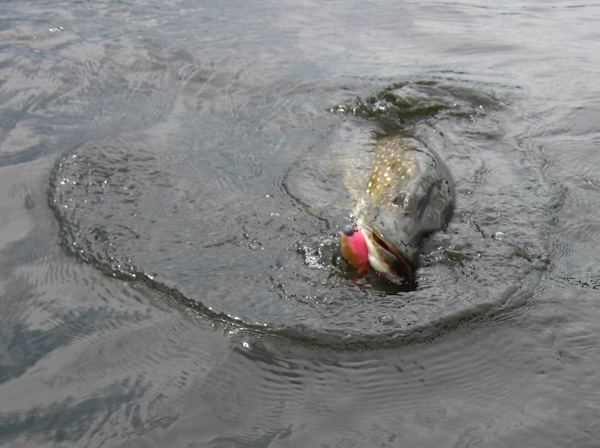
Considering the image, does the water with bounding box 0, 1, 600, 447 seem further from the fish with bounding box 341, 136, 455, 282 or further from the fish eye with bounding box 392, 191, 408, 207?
the fish eye with bounding box 392, 191, 408, 207

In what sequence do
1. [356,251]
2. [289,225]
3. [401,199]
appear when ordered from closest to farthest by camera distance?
[356,251], [401,199], [289,225]

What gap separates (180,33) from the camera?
9031mm

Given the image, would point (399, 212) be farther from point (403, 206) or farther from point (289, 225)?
point (289, 225)

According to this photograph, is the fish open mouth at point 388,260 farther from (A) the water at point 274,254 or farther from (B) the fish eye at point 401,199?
(B) the fish eye at point 401,199

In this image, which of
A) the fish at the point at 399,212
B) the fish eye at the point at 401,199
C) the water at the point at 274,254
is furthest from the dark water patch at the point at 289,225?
the fish eye at the point at 401,199

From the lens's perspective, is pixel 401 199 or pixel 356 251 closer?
pixel 356 251

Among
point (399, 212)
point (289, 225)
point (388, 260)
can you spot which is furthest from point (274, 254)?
point (399, 212)

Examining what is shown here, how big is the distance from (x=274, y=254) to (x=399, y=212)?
1012 mm

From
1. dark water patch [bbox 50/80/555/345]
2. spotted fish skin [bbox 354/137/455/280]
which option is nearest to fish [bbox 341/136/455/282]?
spotted fish skin [bbox 354/137/455/280]

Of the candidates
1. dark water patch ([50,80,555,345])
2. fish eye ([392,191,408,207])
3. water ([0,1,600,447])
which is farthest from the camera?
fish eye ([392,191,408,207])

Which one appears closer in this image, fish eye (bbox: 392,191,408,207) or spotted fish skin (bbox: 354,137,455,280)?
spotted fish skin (bbox: 354,137,455,280)

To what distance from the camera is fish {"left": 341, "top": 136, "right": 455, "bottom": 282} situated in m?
4.21

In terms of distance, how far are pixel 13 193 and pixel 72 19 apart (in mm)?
5330

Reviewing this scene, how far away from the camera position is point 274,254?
4.45 metres
